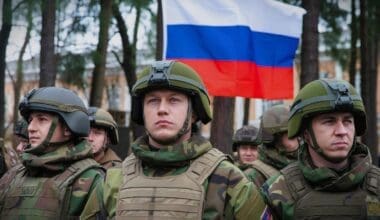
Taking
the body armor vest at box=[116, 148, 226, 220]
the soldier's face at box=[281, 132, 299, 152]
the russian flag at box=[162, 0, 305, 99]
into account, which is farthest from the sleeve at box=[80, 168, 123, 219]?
the russian flag at box=[162, 0, 305, 99]

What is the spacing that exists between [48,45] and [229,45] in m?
2.55

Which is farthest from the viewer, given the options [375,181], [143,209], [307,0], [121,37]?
[121,37]

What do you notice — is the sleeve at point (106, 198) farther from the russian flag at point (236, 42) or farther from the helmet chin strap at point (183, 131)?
the russian flag at point (236, 42)

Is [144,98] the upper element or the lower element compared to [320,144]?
upper

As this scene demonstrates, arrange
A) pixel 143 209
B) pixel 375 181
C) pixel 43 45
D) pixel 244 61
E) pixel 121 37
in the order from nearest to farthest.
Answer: pixel 143 209 → pixel 375 181 → pixel 244 61 → pixel 43 45 → pixel 121 37

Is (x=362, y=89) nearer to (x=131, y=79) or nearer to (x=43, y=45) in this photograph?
(x=131, y=79)

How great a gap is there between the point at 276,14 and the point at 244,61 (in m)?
0.86

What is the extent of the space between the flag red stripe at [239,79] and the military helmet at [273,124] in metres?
0.85

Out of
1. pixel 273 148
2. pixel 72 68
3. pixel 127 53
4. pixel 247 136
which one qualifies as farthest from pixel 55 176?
pixel 127 53

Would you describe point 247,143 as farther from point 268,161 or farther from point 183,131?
point 183,131

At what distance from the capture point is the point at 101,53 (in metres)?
13.4

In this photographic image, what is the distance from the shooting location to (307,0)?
360 inches

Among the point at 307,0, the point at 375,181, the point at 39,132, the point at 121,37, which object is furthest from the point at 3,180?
the point at 121,37

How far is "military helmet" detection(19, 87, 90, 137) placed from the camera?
4.48 m
